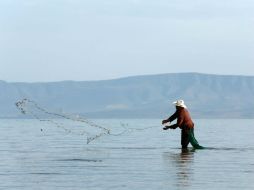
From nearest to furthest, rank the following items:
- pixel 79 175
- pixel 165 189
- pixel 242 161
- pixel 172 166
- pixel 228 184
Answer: pixel 165 189, pixel 228 184, pixel 79 175, pixel 172 166, pixel 242 161

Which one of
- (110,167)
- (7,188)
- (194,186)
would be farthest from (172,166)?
(7,188)

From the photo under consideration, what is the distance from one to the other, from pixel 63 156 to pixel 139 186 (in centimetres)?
1049

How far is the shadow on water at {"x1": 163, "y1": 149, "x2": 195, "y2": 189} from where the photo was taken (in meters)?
20.0

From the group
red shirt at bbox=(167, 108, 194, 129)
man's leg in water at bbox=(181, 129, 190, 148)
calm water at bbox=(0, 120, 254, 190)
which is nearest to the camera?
calm water at bbox=(0, 120, 254, 190)

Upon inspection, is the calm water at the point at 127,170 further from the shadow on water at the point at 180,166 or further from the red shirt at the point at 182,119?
the red shirt at the point at 182,119

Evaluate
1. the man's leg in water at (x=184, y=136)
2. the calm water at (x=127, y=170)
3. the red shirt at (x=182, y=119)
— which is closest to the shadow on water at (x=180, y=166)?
the calm water at (x=127, y=170)

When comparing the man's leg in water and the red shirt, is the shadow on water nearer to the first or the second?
the man's leg in water

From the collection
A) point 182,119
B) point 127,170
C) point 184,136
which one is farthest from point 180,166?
point 184,136

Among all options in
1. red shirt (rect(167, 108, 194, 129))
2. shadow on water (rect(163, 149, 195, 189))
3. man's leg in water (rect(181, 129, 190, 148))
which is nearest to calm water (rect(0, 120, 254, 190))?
shadow on water (rect(163, 149, 195, 189))

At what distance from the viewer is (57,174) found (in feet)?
71.1

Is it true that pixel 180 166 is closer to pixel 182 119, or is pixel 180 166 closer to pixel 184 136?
pixel 182 119

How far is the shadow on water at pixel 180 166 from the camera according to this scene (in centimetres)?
1995

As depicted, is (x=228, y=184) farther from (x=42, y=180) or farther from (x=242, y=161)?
(x=242, y=161)

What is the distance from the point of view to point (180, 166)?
24156 mm
